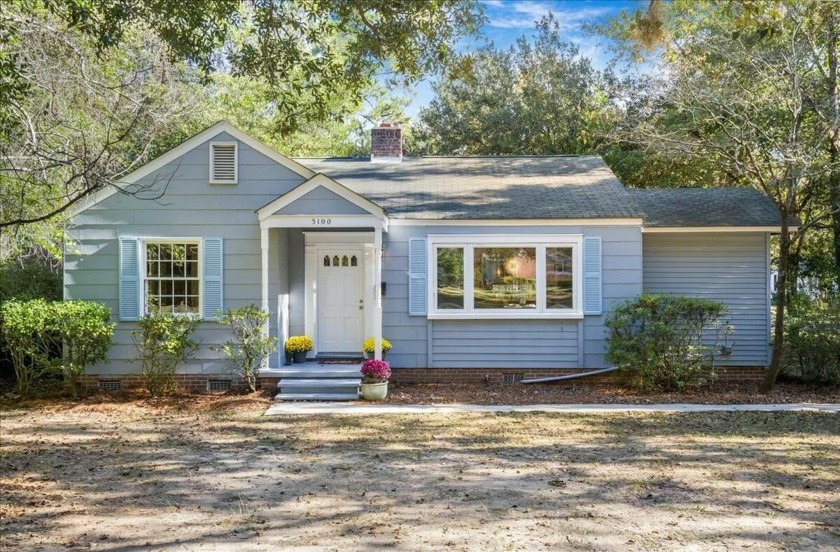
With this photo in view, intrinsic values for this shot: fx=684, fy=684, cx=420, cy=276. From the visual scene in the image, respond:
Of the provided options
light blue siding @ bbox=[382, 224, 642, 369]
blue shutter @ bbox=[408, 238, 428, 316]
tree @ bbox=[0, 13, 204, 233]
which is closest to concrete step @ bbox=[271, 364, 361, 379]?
light blue siding @ bbox=[382, 224, 642, 369]

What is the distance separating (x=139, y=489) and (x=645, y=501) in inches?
163

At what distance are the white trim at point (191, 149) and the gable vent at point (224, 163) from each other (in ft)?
0.73

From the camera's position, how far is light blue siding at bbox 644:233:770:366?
40.5 ft

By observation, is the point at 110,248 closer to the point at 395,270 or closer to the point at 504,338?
the point at 395,270

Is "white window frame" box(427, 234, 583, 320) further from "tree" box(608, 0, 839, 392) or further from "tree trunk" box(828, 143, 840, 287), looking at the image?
"tree trunk" box(828, 143, 840, 287)

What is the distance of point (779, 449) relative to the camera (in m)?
7.11

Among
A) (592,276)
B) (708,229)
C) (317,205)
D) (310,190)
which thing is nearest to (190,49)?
(310,190)

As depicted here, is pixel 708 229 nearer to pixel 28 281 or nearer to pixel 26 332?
pixel 26 332

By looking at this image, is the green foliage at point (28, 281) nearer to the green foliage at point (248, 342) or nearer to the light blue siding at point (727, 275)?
the green foliage at point (248, 342)

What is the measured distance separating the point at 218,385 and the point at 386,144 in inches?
249

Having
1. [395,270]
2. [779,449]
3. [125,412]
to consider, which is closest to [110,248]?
[125,412]

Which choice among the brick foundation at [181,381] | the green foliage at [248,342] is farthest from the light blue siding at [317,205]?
the brick foundation at [181,381]

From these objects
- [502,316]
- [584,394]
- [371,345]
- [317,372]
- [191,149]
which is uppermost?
[191,149]

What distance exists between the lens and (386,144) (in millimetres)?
14680
